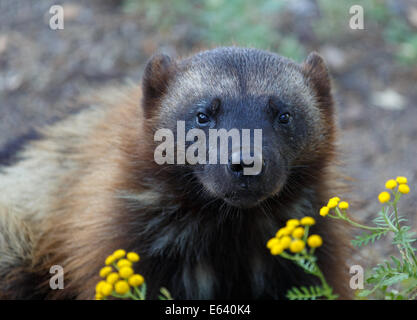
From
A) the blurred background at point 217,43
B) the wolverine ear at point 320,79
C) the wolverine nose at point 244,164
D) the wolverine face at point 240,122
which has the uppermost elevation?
the blurred background at point 217,43

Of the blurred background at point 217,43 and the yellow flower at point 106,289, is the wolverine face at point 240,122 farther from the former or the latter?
the blurred background at point 217,43

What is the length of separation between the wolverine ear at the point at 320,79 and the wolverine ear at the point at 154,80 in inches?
36.1

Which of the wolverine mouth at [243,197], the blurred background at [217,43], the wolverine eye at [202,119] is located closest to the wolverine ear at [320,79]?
the wolverine eye at [202,119]

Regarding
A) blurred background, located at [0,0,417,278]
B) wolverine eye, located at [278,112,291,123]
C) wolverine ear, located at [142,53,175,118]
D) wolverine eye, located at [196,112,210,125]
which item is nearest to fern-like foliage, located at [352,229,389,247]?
wolverine eye, located at [278,112,291,123]

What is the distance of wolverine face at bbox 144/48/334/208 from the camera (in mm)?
3117

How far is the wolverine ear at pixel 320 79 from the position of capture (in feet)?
13.1

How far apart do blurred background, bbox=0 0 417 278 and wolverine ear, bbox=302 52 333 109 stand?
7.34 ft

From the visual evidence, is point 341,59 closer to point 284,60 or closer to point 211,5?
point 211,5

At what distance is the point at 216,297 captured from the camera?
3.88m

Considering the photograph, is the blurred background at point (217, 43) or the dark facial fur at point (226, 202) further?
the blurred background at point (217, 43)

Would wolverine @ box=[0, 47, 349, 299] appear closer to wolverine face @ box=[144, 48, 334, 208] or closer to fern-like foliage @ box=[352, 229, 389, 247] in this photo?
wolverine face @ box=[144, 48, 334, 208]
